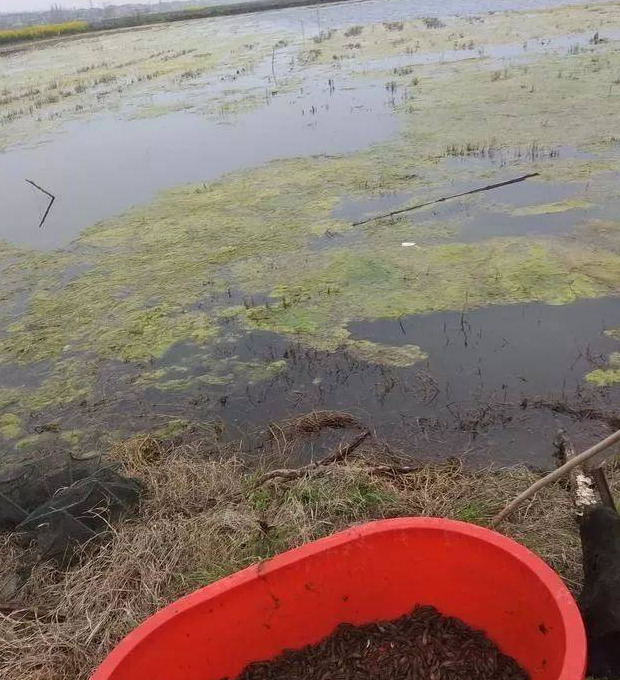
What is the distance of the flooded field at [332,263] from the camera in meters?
3.08

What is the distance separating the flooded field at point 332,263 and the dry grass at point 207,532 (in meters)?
0.42

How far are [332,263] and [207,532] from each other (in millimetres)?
2530

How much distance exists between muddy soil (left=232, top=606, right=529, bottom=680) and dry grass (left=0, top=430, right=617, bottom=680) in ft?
1.66

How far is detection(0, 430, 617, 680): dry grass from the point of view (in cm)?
183

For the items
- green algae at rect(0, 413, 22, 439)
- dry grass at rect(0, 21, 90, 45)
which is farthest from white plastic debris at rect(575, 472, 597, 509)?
dry grass at rect(0, 21, 90, 45)

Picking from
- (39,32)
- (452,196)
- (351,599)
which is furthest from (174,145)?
(39,32)

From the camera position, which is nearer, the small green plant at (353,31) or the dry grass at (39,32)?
the small green plant at (353,31)

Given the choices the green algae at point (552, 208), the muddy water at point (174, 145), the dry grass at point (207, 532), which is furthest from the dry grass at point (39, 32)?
the dry grass at point (207, 532)

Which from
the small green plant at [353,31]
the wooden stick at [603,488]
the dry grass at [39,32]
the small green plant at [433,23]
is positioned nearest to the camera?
the wooden stick at [603,488]

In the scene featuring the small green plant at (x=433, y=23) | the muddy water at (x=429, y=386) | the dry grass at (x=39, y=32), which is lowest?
the muddy water at (x=429, y=386)

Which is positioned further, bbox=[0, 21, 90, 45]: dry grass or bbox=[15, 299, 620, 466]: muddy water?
bbox=[0, 21, 90, 45]: dry grass

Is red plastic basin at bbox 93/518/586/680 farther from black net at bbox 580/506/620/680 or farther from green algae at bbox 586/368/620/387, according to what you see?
green algae at bbox 586/368/620/387

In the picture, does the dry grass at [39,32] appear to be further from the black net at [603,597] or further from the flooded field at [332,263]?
the black net at [603,597]

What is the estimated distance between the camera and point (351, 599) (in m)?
1.55
